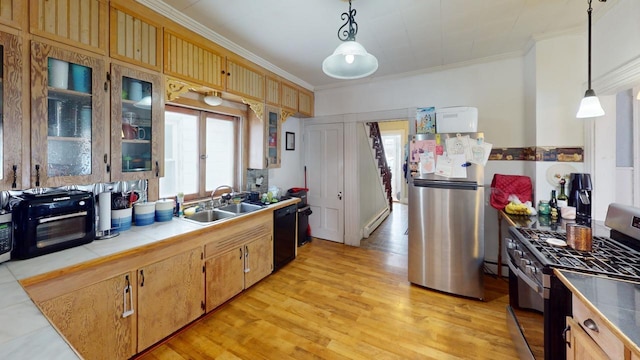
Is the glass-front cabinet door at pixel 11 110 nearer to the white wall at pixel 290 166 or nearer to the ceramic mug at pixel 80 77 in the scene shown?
the ceramic mug at pixel 80 77

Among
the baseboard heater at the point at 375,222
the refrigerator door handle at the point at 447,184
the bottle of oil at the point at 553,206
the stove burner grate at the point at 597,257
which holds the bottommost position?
the baseboard heater at the point at 375,222

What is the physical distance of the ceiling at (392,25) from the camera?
199 centimetres

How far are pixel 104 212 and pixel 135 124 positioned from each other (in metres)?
0.72

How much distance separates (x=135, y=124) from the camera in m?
1.96

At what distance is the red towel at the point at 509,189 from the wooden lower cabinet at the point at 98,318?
345cm

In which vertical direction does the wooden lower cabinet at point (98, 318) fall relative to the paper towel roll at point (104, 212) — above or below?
below

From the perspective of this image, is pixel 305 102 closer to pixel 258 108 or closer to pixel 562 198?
pixel 258 108

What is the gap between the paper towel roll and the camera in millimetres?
1747

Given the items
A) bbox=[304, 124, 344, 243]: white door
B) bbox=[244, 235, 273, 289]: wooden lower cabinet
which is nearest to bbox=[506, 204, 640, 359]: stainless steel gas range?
bbox=[244, 235, 273, 289]: wooden lower cabinet

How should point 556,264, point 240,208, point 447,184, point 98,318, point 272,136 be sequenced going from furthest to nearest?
point 272,136, point 240,208, point 447,184, point 98,318, point 556,264

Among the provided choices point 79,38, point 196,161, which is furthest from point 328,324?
point 79,38

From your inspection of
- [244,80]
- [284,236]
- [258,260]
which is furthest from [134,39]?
[284,236]

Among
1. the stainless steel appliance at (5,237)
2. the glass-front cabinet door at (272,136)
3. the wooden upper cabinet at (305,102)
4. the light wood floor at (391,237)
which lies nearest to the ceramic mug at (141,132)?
the stainless steel appliance at (5,237)

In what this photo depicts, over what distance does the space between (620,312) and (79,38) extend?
10.4 feet
